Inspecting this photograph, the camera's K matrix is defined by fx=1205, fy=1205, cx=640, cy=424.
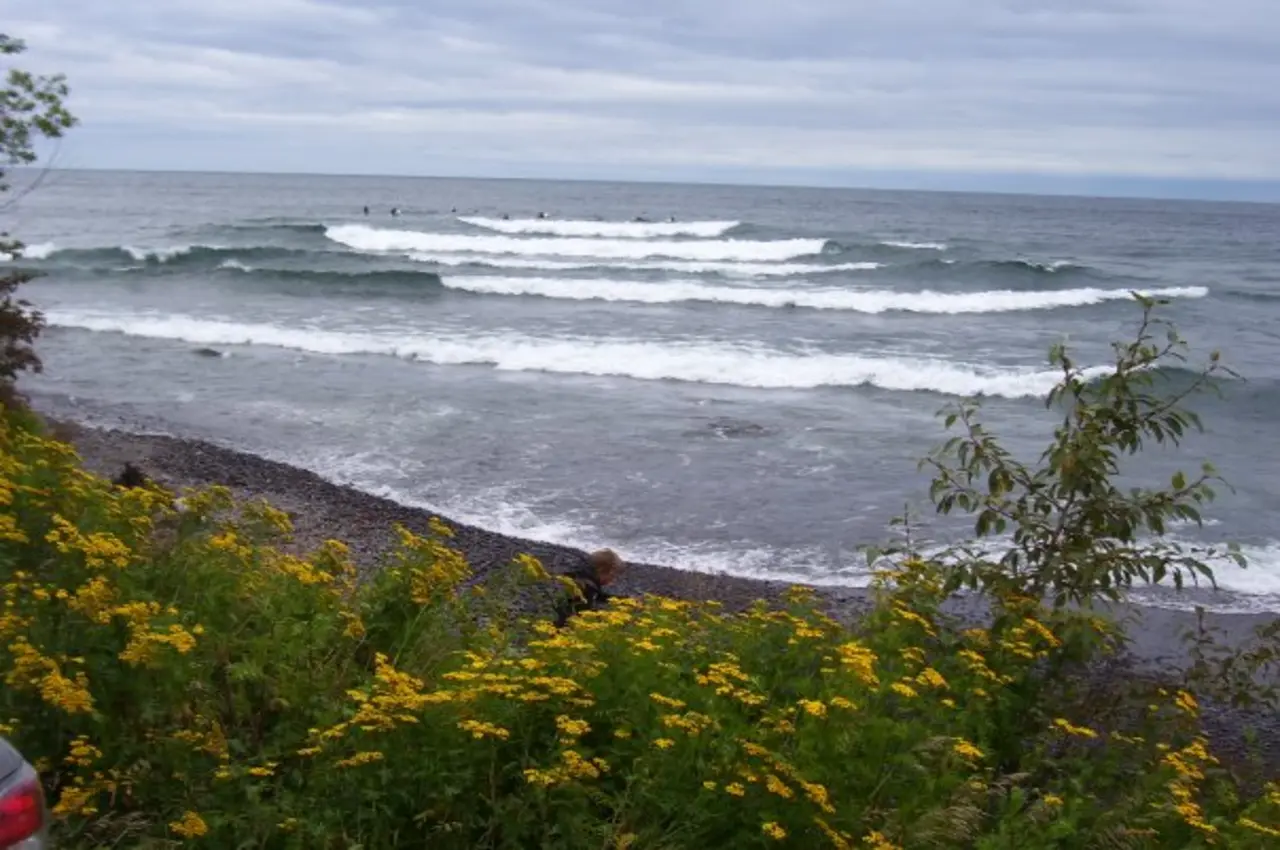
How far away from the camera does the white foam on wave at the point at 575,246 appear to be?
177ft

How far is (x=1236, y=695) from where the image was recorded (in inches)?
215

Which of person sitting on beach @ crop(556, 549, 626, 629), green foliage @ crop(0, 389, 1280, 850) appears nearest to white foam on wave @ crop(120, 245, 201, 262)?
person sitting on beach @ crop(556, 549, 626, 629)

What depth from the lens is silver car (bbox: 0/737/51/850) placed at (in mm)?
2805

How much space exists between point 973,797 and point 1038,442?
1494 cm

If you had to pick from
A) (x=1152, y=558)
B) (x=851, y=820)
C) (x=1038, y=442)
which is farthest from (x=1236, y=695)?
(x=1038, y=442)

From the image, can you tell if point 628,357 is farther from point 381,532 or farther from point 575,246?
point 575,246

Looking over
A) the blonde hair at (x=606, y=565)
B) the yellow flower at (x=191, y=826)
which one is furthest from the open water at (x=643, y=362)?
the yellow flower at (x=191, y=826)

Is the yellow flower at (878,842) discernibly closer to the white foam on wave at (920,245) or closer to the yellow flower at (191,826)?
the yellow flower at (191,826)

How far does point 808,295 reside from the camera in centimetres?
3853

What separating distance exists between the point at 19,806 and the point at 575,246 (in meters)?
54.8

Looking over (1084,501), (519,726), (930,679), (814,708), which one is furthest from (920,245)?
(519,726)

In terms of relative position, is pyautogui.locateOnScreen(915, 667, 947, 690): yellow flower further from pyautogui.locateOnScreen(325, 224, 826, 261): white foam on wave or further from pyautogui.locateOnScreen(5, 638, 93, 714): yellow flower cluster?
pyautogui.locateOnScreen(325, 224, 826, 261): white foam on wave

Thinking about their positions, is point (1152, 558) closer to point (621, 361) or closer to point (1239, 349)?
point (621, 361)

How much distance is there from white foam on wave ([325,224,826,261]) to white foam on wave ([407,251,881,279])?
246cm
